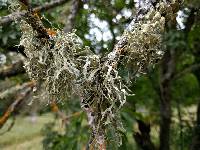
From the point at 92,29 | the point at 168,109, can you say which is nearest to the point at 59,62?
the point at 92,29

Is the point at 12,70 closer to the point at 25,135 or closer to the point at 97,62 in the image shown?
the point at 97,62

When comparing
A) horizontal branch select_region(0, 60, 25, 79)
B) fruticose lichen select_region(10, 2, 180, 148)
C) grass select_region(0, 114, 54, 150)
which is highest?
horizontal branch select_region(0, 60, 25, 79)

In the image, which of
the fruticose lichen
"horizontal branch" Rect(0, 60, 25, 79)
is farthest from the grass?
the fruticose lichen

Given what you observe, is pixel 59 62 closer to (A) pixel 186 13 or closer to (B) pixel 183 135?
(A) pixel 186 13

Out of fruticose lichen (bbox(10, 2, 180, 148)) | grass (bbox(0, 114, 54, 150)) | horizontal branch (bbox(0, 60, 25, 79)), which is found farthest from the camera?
grass (bbox(0, 114, 54, 150))

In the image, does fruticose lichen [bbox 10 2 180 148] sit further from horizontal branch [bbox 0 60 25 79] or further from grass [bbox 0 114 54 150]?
grass [bbox 0 114 54 150]

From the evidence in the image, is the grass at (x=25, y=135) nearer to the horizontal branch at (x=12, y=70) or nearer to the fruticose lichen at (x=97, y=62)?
the horizontal branch at (x=12, y=70)

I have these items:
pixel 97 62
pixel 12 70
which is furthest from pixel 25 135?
pixel 97 62
